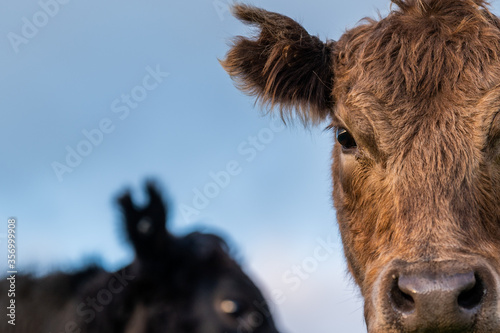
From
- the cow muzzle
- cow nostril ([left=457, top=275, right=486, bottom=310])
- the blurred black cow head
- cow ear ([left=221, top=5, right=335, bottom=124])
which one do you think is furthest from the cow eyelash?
the blurred black cow head

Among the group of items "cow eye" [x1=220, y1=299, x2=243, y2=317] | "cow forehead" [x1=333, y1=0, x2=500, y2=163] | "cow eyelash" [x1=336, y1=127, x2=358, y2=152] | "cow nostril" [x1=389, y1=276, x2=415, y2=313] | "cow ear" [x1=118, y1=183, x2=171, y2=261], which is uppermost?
"cow forehead" [x1=333, y1=0, x2=500, y2=163]

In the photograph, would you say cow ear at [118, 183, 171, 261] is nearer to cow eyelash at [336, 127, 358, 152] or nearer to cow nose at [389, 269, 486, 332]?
cow eyelash at [336, 127, 358, 152]

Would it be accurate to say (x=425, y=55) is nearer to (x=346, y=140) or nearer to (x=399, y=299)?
(x=346, y=140)

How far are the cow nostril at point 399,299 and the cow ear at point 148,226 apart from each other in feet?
15.7

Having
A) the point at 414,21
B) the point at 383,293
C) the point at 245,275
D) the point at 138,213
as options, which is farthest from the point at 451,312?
the point at 138,213

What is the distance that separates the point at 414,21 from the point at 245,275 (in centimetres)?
414

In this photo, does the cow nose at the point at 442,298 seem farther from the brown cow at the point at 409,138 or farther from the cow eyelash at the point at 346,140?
the cow eyelash at the point at 346,140

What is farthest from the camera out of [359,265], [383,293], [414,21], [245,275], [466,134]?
[245,275]

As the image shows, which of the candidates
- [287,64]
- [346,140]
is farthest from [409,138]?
[287,64]

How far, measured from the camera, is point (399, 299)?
128 inches

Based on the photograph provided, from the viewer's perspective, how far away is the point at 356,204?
177 inches

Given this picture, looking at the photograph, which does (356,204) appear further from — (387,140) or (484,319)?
(484,319)

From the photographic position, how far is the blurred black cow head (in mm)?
7004

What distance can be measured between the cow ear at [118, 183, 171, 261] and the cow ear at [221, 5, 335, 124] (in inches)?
112
